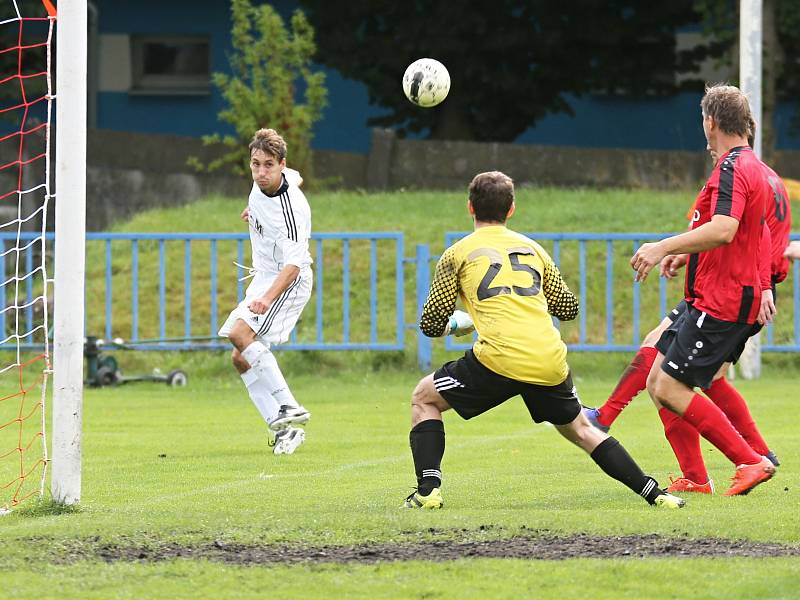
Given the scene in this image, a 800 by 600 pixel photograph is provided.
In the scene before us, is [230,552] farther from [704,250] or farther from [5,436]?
[5,436]

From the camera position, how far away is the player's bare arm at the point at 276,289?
31.6 feet

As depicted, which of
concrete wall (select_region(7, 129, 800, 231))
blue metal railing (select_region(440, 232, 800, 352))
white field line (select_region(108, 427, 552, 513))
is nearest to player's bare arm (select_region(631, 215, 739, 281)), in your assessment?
white field line (select_region(108, 427, 552, 513))

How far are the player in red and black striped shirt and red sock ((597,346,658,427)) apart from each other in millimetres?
1114

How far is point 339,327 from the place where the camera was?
16.5 meters

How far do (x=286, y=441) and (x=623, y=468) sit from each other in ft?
10.8

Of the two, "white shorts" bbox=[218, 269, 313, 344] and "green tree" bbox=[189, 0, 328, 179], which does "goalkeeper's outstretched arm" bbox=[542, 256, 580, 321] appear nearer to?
"white shorts" bbox=[218, 269, 313, 344]

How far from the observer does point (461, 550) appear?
18.7 feet

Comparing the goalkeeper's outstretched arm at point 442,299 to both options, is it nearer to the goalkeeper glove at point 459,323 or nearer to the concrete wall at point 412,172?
the goalkeeper glove at point 459,323

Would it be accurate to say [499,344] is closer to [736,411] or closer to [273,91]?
[736,411]

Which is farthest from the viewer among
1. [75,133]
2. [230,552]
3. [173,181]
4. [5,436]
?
[173,181]

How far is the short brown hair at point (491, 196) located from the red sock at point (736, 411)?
5.54 ft

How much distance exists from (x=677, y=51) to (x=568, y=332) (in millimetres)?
11099

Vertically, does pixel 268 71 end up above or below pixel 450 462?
above

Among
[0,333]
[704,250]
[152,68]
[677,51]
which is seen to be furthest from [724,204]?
[152,68]
